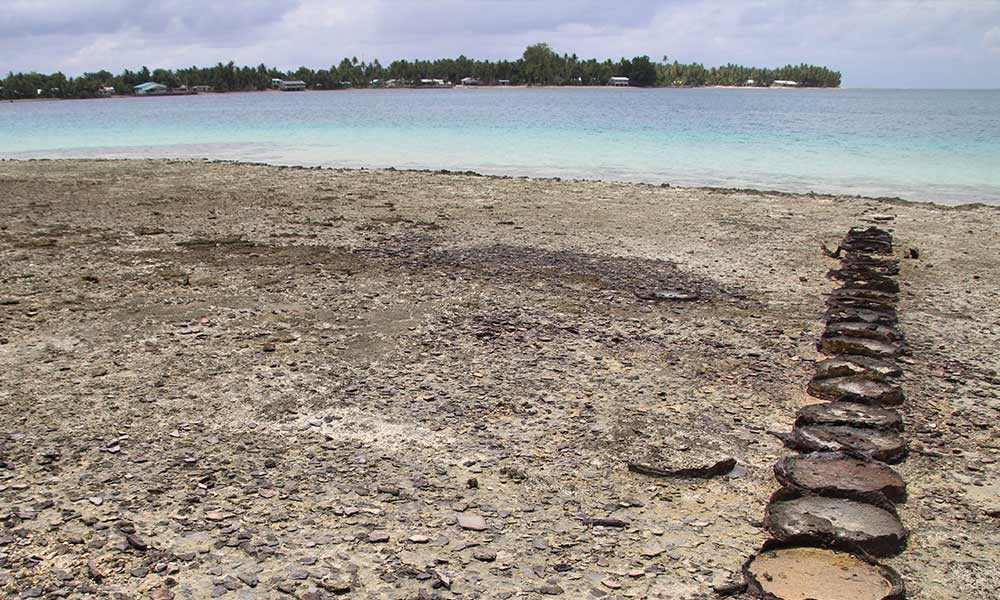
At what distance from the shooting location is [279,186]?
1256cm

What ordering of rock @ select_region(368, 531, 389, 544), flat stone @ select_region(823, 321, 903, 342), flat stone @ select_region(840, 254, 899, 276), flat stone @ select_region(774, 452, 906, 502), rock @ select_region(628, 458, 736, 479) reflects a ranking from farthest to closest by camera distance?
flat stone @ select_region(840, 254, 899, 276) → flat stone @ select_region(823, 321, 903, 342) → rock @ select_region(628, 458, 736, 479) → flat stone @ select_region(774, 452, 906, 502) → rock @ select_region(368, 531, 389, 544)

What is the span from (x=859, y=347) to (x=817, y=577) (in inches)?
99.0

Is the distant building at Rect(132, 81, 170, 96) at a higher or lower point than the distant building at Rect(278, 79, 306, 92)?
lower

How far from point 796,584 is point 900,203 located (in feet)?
34.4

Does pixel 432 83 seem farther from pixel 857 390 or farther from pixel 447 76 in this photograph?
pixel 857 390

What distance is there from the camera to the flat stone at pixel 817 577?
2613 millimetres

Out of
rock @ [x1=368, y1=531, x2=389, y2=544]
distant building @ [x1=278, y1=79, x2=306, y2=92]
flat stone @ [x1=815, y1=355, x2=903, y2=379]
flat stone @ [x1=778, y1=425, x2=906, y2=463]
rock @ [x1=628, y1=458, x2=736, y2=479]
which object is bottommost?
rock @ [x1=368, y1=531, x2=389, y2=544]

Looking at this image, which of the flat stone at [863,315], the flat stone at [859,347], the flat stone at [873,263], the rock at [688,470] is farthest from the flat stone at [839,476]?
the flat stone at [873,263]

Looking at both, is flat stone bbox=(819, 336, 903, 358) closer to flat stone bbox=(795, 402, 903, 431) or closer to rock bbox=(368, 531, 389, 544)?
flat stone bbox=(795, 402, 903, 431)

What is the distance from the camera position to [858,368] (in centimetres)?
449

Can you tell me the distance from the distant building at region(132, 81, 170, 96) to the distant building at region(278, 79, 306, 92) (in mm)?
17229

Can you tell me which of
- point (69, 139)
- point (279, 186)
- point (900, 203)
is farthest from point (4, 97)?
point (900, 203)

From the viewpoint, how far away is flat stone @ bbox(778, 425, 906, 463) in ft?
11.6

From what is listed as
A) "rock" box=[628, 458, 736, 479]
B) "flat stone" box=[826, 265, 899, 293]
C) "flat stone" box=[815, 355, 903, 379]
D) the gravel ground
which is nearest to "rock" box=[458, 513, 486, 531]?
the gravel ground
